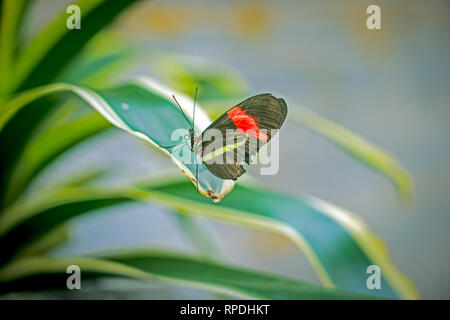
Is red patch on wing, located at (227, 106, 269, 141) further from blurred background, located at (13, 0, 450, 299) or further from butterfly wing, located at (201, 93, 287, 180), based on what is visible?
blurred background, located at (13, 0, 450, 299)

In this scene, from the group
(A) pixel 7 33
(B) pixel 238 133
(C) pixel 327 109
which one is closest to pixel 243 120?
(B) pixel 238 133

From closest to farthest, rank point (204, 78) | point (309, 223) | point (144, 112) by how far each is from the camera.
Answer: point (144, 112) < point (309, 223) < point (204, 78)

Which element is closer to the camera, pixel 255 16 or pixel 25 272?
pixel 25 272

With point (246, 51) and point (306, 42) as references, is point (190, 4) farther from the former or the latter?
point (306, 42)

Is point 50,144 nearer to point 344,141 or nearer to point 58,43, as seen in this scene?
point 58,43

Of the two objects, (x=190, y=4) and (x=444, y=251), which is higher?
(x=190, y=4)

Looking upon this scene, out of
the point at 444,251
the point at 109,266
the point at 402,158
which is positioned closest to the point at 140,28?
the point at 109,266

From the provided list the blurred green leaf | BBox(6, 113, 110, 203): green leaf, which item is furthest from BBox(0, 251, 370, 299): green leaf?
the blurred green leaf
